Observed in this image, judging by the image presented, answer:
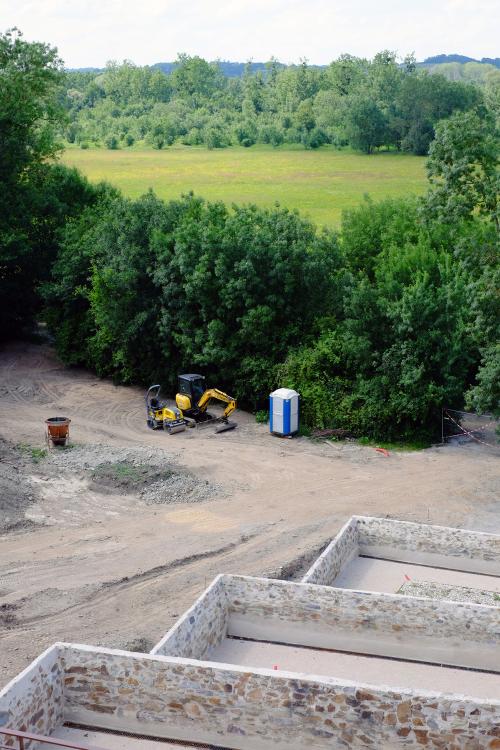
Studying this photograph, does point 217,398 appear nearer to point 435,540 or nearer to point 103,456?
point 103,456

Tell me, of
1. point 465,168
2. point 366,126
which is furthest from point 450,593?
point 366,126

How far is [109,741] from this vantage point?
46.3 ft

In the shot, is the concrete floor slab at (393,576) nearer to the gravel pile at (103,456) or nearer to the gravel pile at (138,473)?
the gravel pile at (138,473)

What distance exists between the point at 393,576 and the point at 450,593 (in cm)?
170

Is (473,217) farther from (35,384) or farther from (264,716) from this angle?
(264,716)

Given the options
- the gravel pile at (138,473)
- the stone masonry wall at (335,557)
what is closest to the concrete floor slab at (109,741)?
the stone masonry wall at (335,557)

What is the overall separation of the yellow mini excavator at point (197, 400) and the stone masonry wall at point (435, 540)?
37.5 ft

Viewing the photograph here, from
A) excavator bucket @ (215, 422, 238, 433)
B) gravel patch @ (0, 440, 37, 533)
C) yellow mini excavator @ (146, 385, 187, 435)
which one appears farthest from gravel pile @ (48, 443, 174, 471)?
excavator bucket @ (215, 422, 238, 433)

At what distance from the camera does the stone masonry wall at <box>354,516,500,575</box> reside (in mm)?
22469

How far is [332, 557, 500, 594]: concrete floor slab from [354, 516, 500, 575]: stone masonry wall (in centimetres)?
37

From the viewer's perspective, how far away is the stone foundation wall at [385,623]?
58.1 feet

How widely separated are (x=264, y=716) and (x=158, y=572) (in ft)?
29.1

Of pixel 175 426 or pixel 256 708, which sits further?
pixel 175 426

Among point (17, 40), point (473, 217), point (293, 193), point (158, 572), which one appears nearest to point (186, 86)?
point (293, 193)
